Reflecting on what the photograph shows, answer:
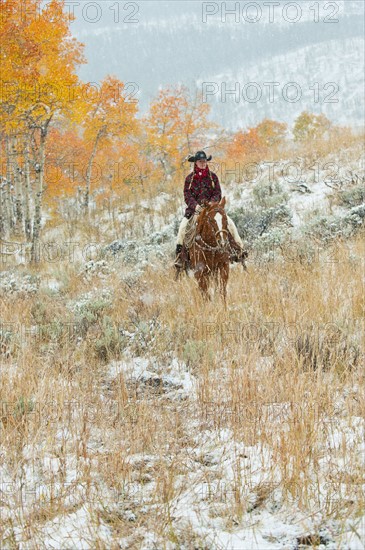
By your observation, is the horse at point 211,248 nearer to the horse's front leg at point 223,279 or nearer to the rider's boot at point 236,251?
the horse's front leg at point 223,279

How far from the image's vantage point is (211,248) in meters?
6.65

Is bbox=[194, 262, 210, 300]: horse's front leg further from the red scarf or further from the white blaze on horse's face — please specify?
the red scarf

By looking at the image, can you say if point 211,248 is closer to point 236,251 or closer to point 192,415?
point 236,251

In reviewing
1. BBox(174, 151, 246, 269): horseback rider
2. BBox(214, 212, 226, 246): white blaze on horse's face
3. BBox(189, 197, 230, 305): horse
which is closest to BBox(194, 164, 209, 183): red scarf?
BBox(174, 151, 246, 269): horseback rider

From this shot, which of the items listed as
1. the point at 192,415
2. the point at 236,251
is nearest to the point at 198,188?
the point at 236,251

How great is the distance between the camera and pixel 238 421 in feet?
10.8

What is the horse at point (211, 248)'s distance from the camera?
6.45m

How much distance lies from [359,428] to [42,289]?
7537 millimetres

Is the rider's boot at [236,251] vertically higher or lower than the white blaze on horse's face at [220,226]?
lower

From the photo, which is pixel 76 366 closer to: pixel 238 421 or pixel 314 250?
pixel 238 421

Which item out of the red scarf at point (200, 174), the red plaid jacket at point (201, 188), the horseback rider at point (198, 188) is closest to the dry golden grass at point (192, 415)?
the horseback rider at point (198, 188)

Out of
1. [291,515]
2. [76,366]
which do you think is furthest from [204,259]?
[291,515]

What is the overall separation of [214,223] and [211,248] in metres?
0.40

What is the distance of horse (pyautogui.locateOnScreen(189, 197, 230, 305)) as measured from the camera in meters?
6.45
